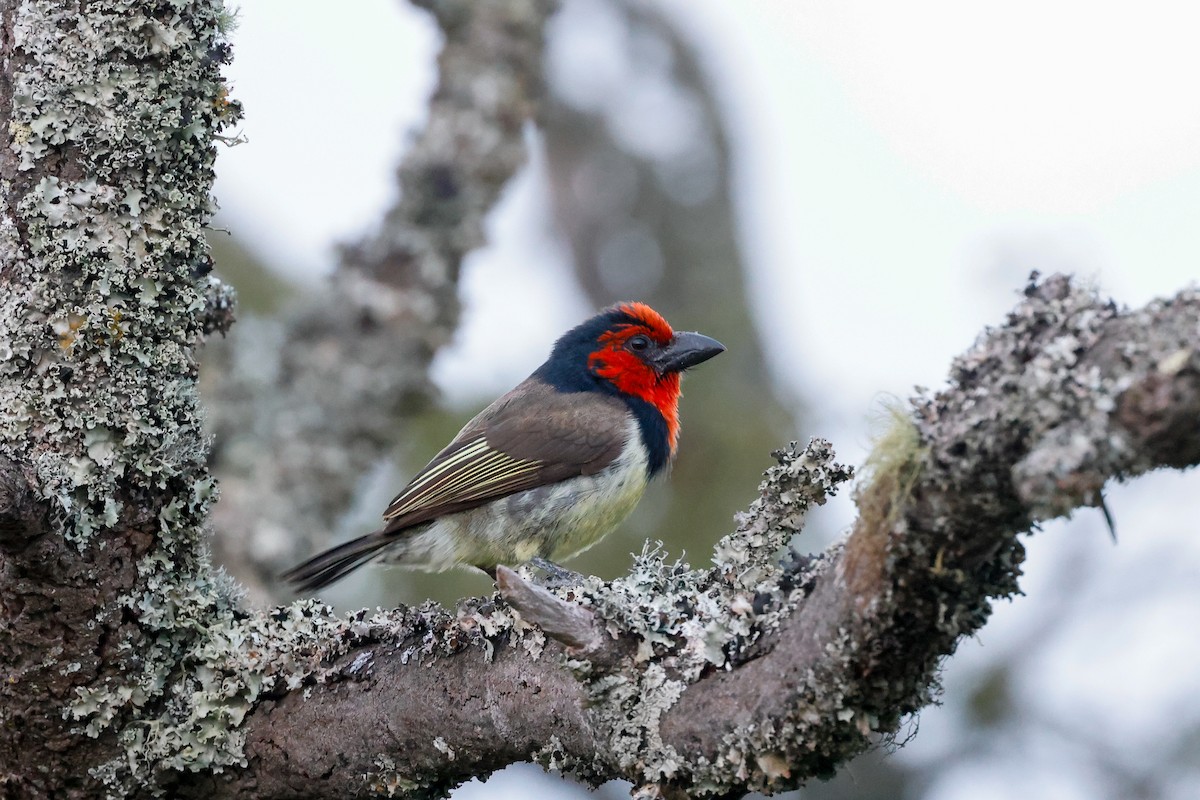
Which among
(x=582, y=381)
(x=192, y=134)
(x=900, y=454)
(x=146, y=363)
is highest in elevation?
(x=582, y=381)

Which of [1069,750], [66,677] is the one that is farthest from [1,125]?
[1069,750]

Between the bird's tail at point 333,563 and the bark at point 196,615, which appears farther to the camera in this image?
the bird's tail at point 333,563

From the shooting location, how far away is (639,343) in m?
5.02

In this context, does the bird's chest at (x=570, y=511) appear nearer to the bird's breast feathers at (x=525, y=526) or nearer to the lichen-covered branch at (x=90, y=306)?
the bird's breast feathers at (x=525, y=526)

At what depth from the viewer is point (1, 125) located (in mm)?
2402

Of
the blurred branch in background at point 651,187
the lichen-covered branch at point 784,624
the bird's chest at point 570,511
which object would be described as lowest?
the lichen-covered branch at point 784,624

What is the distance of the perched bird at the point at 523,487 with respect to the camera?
165 inches

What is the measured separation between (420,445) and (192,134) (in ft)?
16.4

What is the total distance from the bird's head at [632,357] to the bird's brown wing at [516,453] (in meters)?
0.16

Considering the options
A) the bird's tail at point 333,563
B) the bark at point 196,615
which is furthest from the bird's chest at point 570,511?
the bark at point 196,615

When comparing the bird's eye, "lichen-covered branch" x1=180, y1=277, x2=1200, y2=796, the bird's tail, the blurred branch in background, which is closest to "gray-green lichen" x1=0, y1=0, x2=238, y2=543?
"lichen-covered branch" x1=180, y1=277, x2=1200, y2=796

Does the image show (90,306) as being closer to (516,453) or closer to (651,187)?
(516,453)

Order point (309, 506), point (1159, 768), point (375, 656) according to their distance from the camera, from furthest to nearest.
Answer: point (309, 506), point (1159, 768), point (375, 656)

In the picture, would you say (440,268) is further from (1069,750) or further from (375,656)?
(1069,750)
